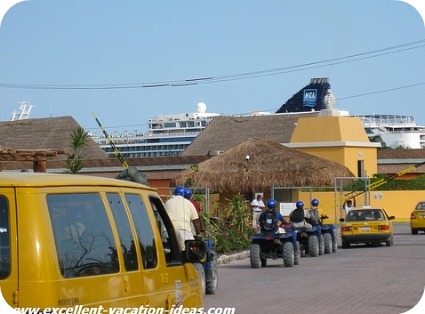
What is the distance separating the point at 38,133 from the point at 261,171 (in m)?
19.2

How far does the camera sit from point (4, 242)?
5.60 meters

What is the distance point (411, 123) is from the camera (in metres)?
169

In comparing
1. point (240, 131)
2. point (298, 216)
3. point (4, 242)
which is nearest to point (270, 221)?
point (298, 216)

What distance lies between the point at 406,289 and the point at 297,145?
38674 mm

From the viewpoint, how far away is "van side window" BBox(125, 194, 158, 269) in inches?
269

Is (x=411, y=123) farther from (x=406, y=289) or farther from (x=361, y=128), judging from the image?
(x=406, y=289)

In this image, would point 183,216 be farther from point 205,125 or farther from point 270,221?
point 205,125

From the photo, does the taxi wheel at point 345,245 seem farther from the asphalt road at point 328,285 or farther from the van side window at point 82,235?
the van side window at point 82,235

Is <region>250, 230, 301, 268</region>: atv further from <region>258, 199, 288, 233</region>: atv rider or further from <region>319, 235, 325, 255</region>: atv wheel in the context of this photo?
<region>319, 235, 325, 255</region>: atv wheel

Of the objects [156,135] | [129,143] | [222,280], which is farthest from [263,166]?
[156,135]

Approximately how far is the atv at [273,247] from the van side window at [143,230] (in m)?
16.0

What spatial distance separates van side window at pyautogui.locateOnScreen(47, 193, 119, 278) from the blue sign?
439 feet

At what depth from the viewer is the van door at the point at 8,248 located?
5488 millimetres

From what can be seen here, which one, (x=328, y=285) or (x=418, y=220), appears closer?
(x=328, y=285)
